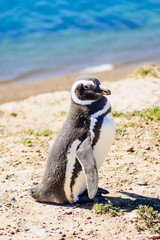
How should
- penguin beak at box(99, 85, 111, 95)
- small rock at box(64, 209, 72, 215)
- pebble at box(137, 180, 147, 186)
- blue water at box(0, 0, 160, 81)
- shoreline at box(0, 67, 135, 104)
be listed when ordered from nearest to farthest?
penguin beak at box(99, 85, 111, 95), small rock at box(64, 209, 72, 215), pebble at box(137, 180, 147, 186), shoreline at box(0, 67, 135, 104), blue water at box(0, 0, 160, 81)

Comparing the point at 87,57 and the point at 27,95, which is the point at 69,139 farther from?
the point at 87,57

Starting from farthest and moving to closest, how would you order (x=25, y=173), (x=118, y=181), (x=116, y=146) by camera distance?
(x=116, y=146) < (x=25, y=173) < (x=118, y=181)

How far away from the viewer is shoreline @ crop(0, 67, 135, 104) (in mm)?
10977

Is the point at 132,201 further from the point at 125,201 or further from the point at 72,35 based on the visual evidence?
the point at 72,35

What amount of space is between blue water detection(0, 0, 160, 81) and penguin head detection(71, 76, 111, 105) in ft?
31.0

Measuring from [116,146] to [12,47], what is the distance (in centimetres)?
1369

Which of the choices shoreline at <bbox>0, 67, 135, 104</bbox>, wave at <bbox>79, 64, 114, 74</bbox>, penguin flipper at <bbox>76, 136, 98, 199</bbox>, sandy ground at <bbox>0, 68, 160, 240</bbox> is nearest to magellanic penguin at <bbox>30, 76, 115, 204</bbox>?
penguin flipper at <bbox>76, 136, 98, 199</bbox>

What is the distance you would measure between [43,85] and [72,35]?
29.8 feet

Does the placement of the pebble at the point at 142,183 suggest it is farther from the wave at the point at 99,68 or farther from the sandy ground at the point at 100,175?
the wave at the point at 99,68

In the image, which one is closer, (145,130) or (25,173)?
(25,173)

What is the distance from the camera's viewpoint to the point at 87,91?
3996 mm

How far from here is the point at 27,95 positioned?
10883mm

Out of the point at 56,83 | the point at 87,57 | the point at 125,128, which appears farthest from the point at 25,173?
the point at 87,57

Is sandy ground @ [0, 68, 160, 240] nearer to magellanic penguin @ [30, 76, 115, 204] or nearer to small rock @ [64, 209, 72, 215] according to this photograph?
small rock @ [64, 209, 72, 215]
